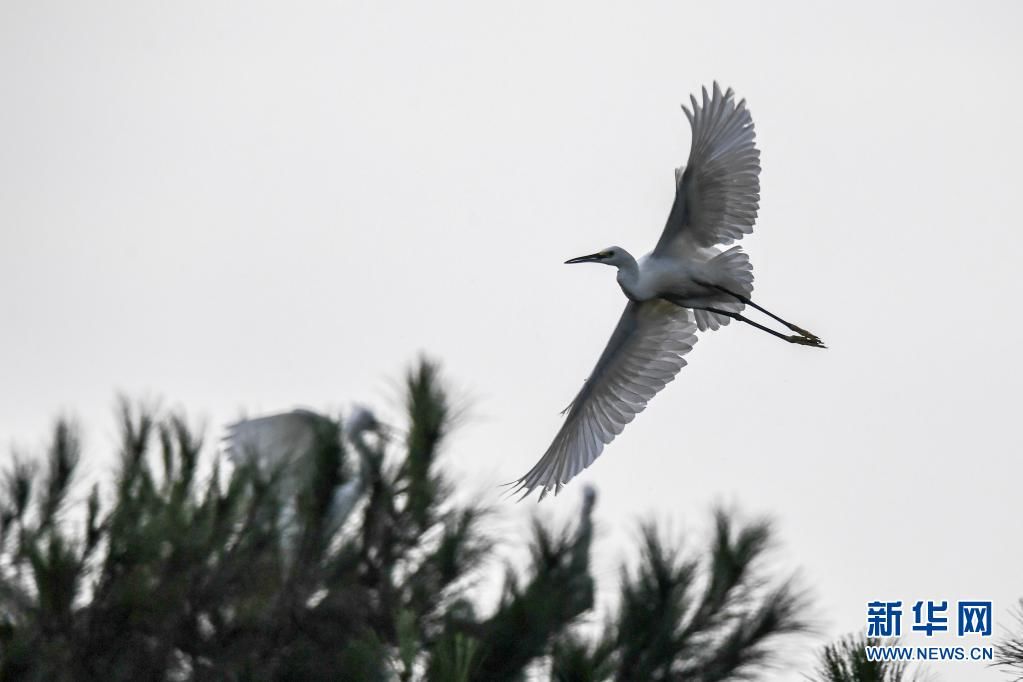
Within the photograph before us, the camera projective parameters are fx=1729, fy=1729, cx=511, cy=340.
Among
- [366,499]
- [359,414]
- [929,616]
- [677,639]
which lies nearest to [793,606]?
[677,639]

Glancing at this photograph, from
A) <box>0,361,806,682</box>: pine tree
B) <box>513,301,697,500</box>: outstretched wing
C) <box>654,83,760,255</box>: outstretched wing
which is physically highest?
<box>654,83,760,255</box>: outstretched wing

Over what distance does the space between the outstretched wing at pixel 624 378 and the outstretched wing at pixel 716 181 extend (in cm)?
44

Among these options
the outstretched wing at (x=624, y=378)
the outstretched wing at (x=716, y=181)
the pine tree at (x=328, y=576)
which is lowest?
the pine tree at (x=328, y=576)

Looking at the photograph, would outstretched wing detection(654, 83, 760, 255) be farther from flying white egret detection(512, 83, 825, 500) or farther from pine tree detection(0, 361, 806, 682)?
pine tree detection(0, 361, 806, 682)

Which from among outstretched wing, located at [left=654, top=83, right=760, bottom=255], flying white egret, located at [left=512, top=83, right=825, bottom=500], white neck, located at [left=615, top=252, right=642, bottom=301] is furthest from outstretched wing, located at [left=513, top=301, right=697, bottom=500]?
outstretched wing, located at [left=654, top=83, right=760, bottom=255]

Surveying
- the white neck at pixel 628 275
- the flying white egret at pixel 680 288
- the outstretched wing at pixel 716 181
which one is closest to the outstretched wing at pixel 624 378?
the flying white egret at pixel 680 288

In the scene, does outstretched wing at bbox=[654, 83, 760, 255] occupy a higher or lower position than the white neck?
higher

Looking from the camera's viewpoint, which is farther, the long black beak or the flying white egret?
the long black beak

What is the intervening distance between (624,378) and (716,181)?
1.07 m

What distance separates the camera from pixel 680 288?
661 cm

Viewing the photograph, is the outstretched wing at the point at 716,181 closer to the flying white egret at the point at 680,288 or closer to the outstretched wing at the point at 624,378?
the flying white egret at the point at 680,288

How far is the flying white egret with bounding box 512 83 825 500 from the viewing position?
6.34 m

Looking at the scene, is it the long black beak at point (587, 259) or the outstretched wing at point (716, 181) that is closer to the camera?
the outstretched wing at point (716, 181)

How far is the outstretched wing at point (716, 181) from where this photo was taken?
20.7ft
